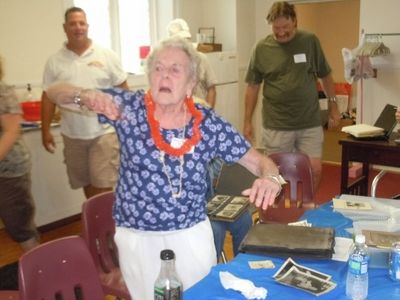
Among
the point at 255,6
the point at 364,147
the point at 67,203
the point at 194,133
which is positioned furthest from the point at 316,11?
the point at 194,133

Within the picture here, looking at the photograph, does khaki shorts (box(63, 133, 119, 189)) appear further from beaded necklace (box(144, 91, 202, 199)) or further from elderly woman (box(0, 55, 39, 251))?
beaded necklace (box(144, 91, 202, 199))

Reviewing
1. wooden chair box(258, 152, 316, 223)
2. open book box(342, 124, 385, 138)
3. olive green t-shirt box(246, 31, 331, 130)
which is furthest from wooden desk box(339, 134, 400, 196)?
wooden chair box(258, 152, 316, 223)

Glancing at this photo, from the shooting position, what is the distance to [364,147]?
3.62 metres

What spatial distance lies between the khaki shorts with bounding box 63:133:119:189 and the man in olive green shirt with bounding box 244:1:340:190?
40.8 inches

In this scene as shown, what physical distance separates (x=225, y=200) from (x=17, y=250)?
1828 millimetres

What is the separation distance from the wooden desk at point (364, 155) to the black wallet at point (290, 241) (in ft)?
5.69

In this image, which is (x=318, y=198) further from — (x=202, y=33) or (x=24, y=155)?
(x=24, y=155)

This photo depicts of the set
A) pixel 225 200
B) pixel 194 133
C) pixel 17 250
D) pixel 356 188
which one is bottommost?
pixel 17 250

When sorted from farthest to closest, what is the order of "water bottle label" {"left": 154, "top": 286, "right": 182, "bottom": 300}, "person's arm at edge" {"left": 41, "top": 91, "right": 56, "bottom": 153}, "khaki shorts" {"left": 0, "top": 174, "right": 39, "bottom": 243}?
"person's arm at edge" {"left": 41, "top": 91, "right": 56, "bottom": 153}
"khaki shorts" {"left": 0, "top": 174, "right": 39, "bottom": 243}
"water bottle label" {"left": 154, "top": 286, "right": 182, "bottom": 300}

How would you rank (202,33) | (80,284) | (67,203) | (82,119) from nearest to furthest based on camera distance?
1. (80,284)
2. (82,119)
3. (67,203)
4. (202,33)

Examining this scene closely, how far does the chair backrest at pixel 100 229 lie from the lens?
2162 mm

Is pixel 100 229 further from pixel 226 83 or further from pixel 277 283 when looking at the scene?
pixel 226 83

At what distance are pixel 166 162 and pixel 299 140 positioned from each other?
6.89ft

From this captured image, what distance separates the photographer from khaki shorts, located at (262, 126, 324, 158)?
3.62 metres
